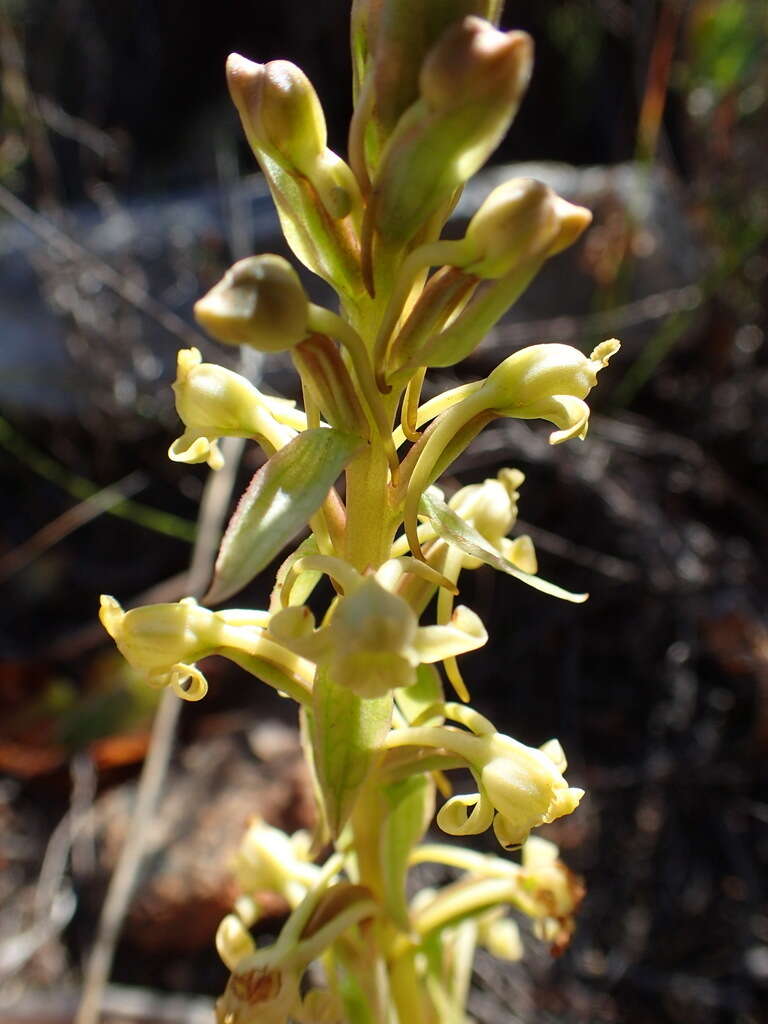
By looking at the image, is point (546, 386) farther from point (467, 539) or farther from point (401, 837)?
point (401, 837)

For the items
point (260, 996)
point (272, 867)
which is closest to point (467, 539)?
point (260, 996)

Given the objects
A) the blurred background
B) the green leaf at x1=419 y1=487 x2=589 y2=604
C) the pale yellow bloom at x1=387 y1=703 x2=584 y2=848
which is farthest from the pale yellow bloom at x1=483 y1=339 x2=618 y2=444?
the blurred background

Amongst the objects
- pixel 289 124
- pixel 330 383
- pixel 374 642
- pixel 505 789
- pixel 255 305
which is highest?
pixel 289 124

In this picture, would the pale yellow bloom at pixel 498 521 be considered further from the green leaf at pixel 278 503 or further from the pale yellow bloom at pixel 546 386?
the green leaf at pixel 278 503

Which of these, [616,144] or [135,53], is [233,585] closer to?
[616,144]

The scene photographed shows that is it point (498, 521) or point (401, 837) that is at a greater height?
point (498, 521)

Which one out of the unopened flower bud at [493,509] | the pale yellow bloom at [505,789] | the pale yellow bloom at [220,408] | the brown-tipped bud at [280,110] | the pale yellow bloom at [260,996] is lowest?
the pale yellow bloom at [260,996]

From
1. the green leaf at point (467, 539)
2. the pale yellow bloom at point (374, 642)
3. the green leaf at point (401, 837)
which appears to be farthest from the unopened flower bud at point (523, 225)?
the green leaf at point (401, 837)

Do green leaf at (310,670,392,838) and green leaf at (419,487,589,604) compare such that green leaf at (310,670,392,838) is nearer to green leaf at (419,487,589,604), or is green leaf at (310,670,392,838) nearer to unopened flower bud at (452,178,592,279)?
green leaf at (419,487,589,604)
